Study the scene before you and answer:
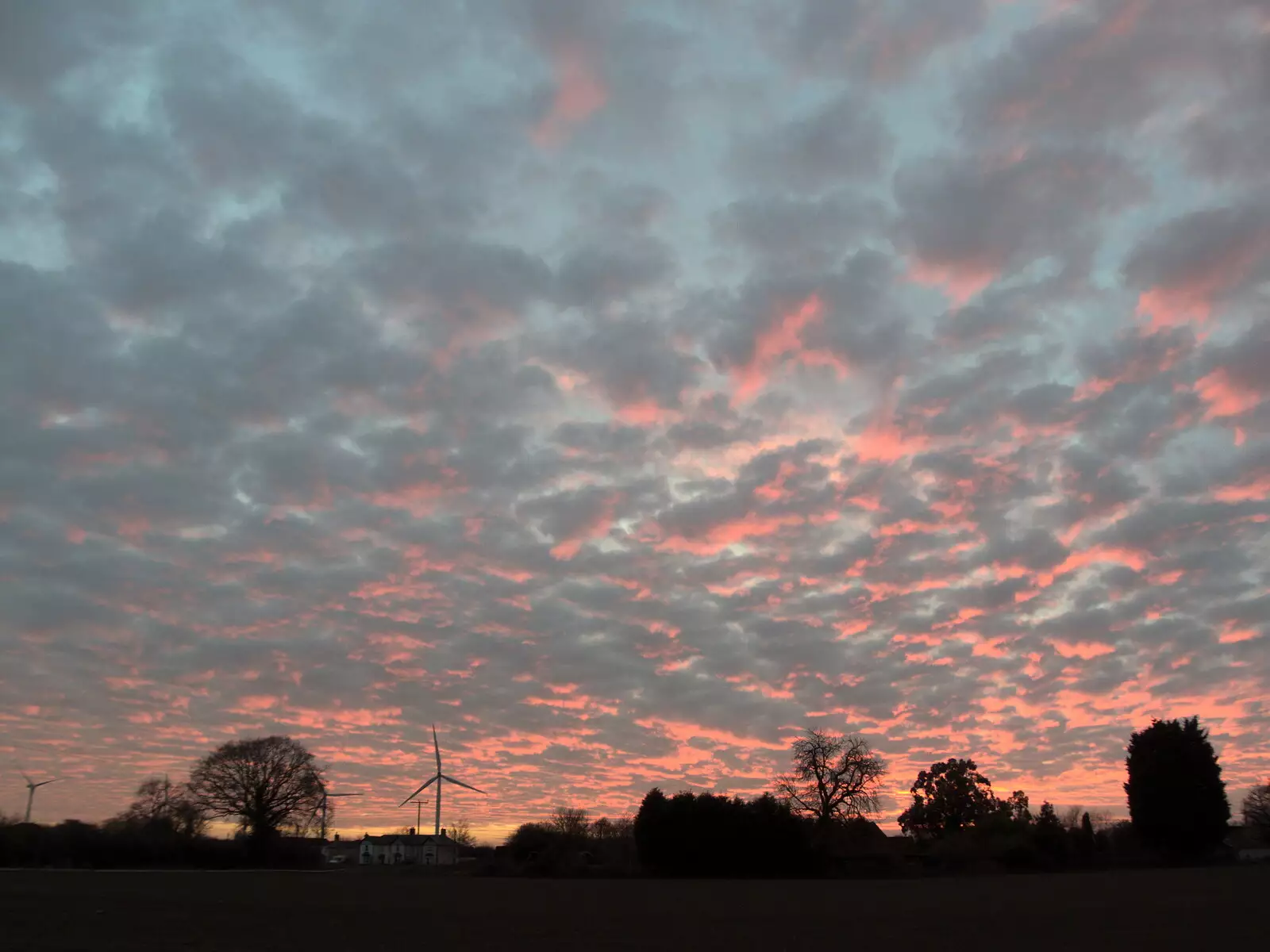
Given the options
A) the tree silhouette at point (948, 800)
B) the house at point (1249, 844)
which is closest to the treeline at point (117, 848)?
the tree silhouette at point (948, 800)

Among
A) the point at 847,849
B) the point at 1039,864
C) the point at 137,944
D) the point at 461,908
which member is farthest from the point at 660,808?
the point at 137,944

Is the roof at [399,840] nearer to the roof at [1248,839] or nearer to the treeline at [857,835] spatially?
the treeline at [857,835]

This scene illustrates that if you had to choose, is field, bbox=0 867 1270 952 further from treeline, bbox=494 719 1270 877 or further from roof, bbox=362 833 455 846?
roof, bbox=362 833 455 846

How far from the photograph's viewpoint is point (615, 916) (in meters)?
Answer: 28.2

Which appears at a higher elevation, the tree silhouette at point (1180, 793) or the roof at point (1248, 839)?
the tree silhouette at point (1180, 793)

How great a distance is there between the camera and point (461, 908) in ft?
103

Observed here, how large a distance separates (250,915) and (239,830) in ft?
234

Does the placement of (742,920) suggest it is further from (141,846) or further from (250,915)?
(141,846)

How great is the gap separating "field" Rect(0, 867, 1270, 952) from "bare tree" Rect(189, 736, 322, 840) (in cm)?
4416

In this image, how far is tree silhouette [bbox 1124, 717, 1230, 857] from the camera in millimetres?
80188

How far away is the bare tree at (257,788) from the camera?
296 ft

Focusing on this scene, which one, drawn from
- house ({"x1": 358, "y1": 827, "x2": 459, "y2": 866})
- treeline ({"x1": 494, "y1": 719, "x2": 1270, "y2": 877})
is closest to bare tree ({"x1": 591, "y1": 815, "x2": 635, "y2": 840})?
treeline ({"x1": 494, "y1": 719, "x2": 1270, "y2": 877})

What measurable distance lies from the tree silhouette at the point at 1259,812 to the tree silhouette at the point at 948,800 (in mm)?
29711

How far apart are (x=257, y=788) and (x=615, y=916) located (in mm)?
73782
